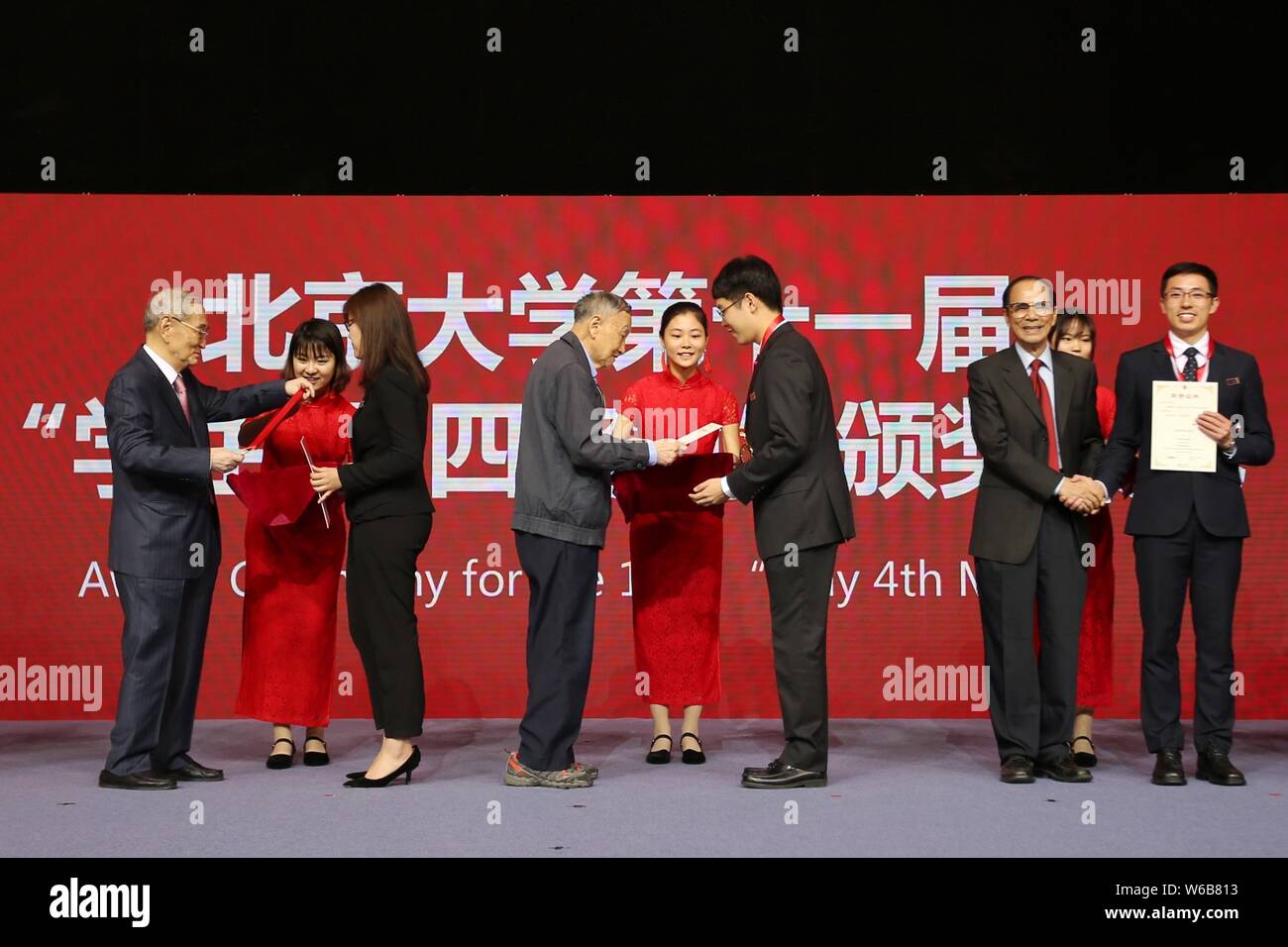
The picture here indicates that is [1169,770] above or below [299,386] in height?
below

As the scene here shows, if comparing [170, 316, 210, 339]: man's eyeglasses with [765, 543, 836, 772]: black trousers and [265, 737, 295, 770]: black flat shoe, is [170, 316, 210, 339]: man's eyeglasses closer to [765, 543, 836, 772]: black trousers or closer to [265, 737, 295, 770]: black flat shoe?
[265, 737, 295, 770]: black flat shoe

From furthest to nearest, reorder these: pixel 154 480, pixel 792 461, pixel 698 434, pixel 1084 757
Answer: pixel 1084 757, pixel 698 434, pixel 154 480, pixel 792 461

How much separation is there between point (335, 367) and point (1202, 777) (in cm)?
305

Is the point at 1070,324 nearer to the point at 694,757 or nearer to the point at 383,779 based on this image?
the point at 694,757

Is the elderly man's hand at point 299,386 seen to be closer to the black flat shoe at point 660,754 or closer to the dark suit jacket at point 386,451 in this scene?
the dark suit jacket at point 386,451

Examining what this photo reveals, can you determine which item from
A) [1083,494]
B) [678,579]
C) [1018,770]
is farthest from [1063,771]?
[678,579]

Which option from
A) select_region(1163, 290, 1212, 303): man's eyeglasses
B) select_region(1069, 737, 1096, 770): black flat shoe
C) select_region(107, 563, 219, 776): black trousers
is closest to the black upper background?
select_region(1163, 290, 1212, 303): man's eyeglasses

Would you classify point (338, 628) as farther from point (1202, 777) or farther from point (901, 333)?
point (1202, 777)

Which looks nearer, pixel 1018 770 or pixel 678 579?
pixel 1018 770

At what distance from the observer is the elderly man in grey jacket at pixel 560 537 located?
382 cm

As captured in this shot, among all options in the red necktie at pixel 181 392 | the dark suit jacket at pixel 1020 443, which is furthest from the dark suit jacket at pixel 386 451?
the dark suit jacket at pixel 1020 443

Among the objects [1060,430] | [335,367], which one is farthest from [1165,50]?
[335,367]

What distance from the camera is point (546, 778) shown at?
3826 mm

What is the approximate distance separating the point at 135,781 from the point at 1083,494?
2941 mm
